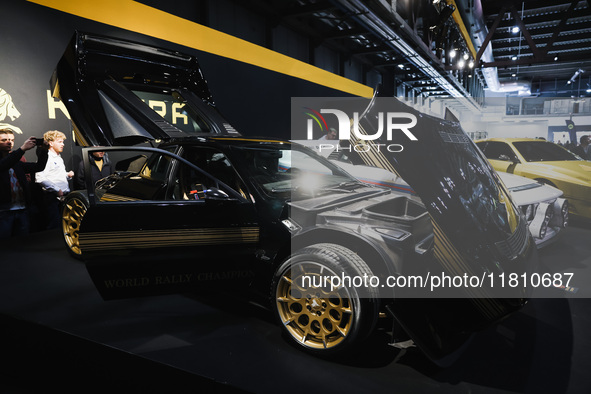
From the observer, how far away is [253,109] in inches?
292

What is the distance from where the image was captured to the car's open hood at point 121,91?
3.46 metres

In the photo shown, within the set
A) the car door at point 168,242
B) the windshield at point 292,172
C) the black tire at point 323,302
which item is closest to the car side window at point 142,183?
the car door at point 168,242

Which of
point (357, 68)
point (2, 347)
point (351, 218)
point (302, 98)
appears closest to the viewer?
point (351, 218)

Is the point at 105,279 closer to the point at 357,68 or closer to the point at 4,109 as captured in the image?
the point at 4,109

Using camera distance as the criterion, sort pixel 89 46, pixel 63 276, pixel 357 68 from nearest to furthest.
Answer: pixel 63 276 < pixel 89 46 < pixel 357 68

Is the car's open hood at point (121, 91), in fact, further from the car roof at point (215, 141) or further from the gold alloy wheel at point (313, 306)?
the gold alloy wheel at point (313, 306)

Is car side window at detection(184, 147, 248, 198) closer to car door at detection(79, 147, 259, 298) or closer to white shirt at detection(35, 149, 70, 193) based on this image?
car door at detection(79, 147, 259, 298)

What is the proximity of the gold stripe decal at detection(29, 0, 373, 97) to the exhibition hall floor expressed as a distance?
3.68 metres

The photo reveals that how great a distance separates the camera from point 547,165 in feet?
16.0

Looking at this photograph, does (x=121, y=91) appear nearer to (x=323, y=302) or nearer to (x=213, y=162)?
(x=213, y=162)

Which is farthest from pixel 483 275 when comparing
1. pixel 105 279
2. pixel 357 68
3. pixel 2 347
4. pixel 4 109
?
pixel 357 68

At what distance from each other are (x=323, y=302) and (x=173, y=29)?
17.7 ft

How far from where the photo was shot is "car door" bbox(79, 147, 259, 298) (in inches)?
80.5

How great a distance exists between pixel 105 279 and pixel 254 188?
97 centimetres
